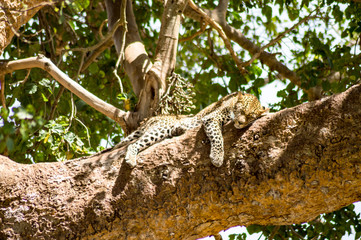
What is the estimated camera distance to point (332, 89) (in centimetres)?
711

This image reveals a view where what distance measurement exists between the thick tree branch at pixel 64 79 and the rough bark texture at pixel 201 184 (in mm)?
1371

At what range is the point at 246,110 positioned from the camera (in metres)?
5.01

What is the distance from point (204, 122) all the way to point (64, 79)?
200 cm

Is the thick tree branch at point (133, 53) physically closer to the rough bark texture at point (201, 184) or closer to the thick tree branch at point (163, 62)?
the thick tree branch at point (163, 62)

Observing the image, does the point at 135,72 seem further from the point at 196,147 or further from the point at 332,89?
the point at 332,89

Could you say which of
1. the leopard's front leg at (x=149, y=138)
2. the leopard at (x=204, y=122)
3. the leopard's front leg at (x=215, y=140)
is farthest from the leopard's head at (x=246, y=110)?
the leopard's front leg at (x=149, y=138)

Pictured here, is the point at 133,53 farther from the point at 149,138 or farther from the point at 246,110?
the point at 246,110

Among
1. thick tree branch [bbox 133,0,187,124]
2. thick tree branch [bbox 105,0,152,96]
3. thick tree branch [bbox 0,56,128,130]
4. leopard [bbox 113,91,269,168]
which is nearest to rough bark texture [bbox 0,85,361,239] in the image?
leopard [bbox 113,91,269,168]

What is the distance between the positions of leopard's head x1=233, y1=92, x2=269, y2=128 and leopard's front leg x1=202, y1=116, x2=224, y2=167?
21 cm

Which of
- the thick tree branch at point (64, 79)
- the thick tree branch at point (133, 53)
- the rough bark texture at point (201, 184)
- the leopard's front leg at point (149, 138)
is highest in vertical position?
the thick tree branch at point (133, 53)

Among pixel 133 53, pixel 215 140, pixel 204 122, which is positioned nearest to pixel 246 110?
pixel 204 122

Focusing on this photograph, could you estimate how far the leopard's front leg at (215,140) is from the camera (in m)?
3.89

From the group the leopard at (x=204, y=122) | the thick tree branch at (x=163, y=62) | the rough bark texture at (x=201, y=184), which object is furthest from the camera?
the thick tree branch at (x=163, y=62)

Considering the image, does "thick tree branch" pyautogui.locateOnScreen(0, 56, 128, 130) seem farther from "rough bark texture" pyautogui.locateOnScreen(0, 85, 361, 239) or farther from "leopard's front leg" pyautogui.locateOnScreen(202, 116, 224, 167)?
"leopard's front leg" pyautogui.locateOnScreen(202, 116, 224, 167)
